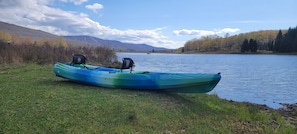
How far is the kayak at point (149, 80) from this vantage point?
8102mm

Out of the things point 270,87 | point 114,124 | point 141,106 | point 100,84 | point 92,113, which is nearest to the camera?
point 114,124

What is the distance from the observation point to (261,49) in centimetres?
9194

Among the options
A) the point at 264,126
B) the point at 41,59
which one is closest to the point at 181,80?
the point at 264,126

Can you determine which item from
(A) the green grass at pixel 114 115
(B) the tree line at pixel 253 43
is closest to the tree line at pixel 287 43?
(B) the tree line at pixel 253 43

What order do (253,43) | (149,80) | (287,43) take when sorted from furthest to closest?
(253,43) < (287,43) < (149,80)

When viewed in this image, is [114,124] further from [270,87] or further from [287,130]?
[270,87]

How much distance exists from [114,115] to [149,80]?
3128 mm

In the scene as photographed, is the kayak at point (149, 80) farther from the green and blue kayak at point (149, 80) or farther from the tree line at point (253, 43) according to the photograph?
the tree line at point (253, 43)

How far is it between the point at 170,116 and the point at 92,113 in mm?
1792

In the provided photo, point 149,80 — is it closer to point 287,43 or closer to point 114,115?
point 114,115

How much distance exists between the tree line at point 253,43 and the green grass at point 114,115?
Result: 7741 centimetres

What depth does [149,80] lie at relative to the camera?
29.1 ft

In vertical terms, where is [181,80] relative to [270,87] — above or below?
above

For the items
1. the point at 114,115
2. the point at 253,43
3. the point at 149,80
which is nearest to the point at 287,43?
the point at 253,43
